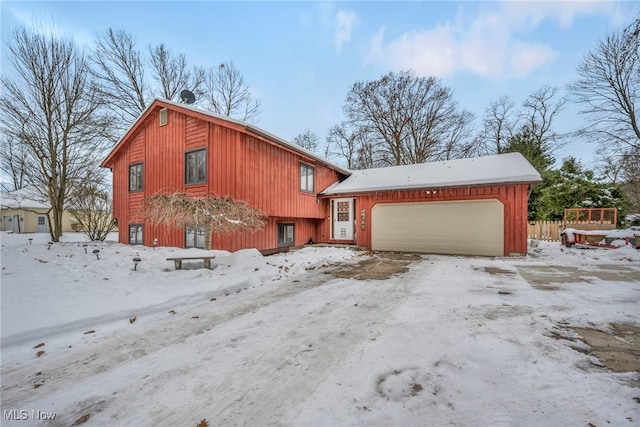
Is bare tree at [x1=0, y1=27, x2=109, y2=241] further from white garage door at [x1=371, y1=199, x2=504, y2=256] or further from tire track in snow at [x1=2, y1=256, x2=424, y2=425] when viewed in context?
white garage door at [x1=371, y1=199, x2=504, y2=256]

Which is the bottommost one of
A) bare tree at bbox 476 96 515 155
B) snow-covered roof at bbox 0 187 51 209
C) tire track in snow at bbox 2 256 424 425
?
tire track in snow at bbox 2 256 424 425

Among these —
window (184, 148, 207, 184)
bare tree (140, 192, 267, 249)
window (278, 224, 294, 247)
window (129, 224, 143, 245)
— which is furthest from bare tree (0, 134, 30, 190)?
window (278, 224, 294, 247)

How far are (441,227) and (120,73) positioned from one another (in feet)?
68.9

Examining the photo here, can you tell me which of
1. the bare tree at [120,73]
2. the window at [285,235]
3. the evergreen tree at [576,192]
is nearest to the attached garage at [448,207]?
the window at [285,235]

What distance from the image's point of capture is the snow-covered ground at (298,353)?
1.78 m

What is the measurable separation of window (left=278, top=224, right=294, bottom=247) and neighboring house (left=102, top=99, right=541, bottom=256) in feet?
0.21

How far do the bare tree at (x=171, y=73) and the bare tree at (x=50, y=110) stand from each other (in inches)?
233

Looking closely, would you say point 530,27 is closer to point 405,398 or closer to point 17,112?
point 405,398

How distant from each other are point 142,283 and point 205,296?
1235 mm

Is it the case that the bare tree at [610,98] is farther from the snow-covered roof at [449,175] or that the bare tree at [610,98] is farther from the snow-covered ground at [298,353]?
the snow-covered ground at [298,353]

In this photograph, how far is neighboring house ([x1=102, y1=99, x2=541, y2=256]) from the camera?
9.04 meters

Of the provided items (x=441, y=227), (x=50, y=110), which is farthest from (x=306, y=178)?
(x=50, y=110)

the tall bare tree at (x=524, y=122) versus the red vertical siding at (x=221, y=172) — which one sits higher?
the tall bare tree at (x=524, y=122)

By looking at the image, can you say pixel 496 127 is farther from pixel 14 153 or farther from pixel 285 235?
pixel 14 153
